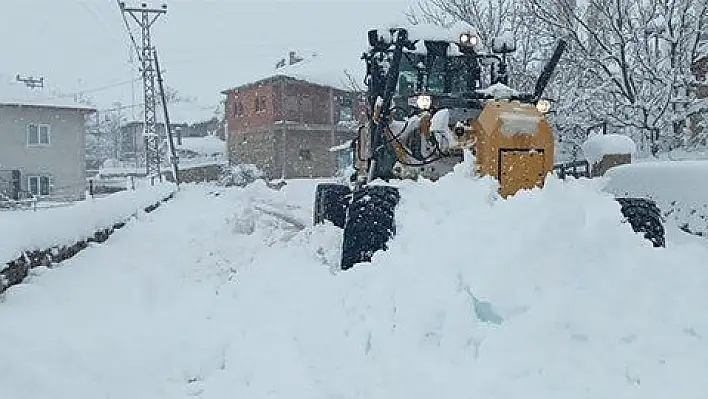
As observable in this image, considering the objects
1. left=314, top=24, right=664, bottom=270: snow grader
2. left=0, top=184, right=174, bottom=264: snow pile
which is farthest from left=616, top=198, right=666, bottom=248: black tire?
left=0, top=184, right=174, bottom=264: snow pile

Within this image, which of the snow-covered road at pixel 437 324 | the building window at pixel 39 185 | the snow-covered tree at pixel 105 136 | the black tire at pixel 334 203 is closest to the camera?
the snow-covered road at pixel 437 324

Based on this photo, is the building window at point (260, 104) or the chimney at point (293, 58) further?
the chimney at point (293, 58)

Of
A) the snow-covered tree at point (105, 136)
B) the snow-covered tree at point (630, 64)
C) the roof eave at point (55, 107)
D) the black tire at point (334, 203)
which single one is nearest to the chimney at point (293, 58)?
the roof eave at point (55, 107)

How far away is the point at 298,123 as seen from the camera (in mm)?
45812

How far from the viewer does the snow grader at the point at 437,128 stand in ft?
23.7

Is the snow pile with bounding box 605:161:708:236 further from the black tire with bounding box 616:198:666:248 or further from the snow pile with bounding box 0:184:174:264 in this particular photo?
the snow pile with bounding box 0:184:174:264

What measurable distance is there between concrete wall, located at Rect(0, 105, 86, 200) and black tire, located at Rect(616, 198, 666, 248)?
104 ft

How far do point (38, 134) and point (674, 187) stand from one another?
32217 mm

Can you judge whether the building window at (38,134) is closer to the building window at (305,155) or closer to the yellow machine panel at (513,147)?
the building window at (305,155)

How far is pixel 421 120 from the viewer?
8711 mm

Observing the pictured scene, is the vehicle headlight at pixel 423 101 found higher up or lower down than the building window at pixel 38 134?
lower down

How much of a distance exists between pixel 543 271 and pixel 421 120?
406 centimetres

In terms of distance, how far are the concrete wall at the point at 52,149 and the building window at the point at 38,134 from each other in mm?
150

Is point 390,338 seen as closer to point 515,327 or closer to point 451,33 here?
point 515,327
